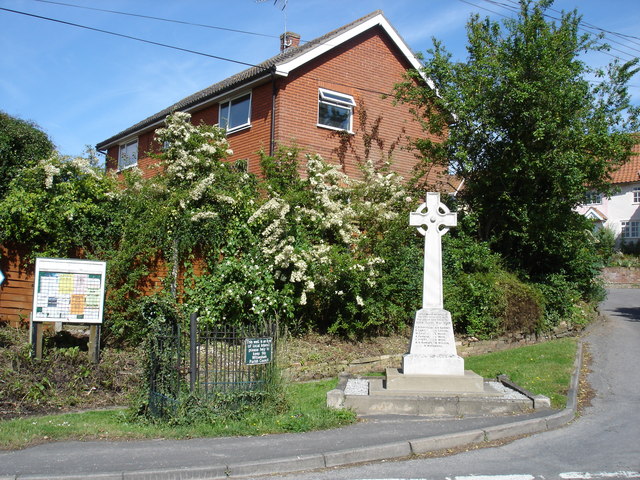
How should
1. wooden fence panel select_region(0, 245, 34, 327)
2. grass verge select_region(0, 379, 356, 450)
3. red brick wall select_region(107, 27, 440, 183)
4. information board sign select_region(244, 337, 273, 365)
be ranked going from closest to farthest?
grass verge select_region(0, 379, 356, 450), information board sign select_region(244, 337, 273, 365), wooden fence panel select_region(0, 245, 34, 327), red brick wall select_region(107, 27, 440, 183)

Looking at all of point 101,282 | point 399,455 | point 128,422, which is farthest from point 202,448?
point 101,282

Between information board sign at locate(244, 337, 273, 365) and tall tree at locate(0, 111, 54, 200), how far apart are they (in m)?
13.1

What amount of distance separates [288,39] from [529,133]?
12521 mm

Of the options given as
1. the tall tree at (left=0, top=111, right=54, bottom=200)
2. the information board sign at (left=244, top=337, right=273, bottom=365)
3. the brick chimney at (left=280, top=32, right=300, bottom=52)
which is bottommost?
the information board sign at (left=244, top=337, right=273, bottom=365)

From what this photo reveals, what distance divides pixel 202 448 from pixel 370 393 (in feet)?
9.56

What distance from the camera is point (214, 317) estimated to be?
11.3 metres

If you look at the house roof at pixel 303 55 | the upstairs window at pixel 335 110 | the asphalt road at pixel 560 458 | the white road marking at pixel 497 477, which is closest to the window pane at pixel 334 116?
the upstairs window at pixel 335 110

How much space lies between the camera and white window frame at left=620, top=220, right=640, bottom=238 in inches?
1663

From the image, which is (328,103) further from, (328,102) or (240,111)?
(240,111)

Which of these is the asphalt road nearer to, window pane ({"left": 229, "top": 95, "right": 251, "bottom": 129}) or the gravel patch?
the gravel patch

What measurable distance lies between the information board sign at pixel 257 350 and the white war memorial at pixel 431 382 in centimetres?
116

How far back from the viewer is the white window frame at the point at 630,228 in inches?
1663

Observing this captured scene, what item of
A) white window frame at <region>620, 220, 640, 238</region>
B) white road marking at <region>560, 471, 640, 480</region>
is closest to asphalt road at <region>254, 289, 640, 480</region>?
white road marking at <region>560, 471, 640, 480</region>

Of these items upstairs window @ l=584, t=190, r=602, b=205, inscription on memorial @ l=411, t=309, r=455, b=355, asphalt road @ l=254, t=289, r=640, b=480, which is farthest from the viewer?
upstairs window @ l=584, t=190, r=602, b=205
